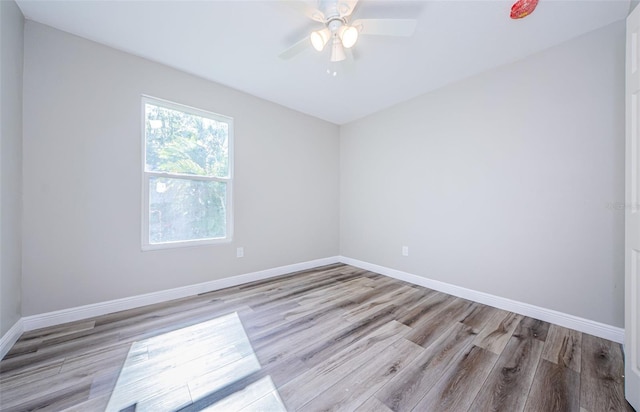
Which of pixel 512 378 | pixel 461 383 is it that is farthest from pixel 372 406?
pixel 512 378

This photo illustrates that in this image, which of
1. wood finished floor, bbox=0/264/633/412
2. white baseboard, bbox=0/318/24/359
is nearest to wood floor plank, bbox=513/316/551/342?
wood finished floor, bbox=0/264/633/412

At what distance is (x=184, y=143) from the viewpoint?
2.58 m

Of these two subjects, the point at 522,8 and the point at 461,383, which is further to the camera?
the point at 522,8

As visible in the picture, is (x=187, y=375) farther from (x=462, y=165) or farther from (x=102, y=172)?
(x=462, y=165)

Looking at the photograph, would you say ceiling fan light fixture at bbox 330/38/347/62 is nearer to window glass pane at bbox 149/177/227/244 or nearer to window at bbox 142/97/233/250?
window at bbox 142/97/233/250

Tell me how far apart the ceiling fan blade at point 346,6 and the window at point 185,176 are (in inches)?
72.2

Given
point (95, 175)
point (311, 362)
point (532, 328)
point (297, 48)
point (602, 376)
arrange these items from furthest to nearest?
point (95, 175) < point (532, 328) < point (297, 48) < point (311, 362) < point (602, 376)

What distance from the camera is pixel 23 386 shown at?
4.26ft

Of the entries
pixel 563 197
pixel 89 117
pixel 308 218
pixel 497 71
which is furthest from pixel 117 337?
pixel 497 71

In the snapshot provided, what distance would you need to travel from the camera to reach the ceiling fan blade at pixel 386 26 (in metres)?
1.56

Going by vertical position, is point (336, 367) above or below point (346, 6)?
below

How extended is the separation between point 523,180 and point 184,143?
3.47 metres

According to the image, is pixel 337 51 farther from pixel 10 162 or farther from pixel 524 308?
pixel 524 308

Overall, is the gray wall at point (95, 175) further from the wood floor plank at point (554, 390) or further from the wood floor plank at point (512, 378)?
the wood floor plank at point (554, 390)
